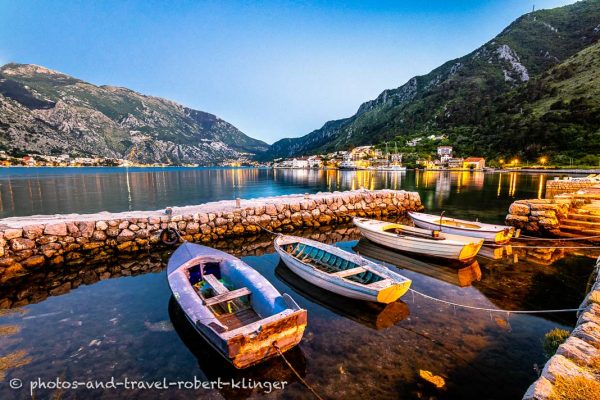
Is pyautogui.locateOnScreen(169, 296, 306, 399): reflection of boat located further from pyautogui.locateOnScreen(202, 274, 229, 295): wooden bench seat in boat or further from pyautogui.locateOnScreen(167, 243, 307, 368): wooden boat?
pyautogui.locateOnScreen(202, 274, 229, 295): wooden bench seat in boat

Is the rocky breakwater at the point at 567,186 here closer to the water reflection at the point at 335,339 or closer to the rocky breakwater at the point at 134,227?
the rocky breakwater at the point at 134,227

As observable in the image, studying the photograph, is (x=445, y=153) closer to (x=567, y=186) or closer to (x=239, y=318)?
(x=567, y=186)

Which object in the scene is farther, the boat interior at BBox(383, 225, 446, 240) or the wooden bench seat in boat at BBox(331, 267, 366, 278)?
the boat interior at BBox(383, 225, 446, 240)

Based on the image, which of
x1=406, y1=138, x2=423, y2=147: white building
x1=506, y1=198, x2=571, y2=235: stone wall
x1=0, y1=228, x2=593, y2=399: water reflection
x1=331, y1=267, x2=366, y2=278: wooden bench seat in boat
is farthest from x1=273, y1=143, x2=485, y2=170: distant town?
x1=331, y1=267, x2=366, y2=278: wooden bench seat in boat

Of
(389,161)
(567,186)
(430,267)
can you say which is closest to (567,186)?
(567,186)

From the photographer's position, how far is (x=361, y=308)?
902 cm

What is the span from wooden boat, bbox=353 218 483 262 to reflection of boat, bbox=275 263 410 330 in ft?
15.8

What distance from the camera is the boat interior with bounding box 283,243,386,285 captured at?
9500mm

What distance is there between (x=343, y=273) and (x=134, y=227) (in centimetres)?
1253

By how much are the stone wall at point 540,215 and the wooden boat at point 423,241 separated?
668 centimetres

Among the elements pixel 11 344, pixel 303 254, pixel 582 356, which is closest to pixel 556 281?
pixel 582 356

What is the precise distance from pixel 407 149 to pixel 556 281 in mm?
149620

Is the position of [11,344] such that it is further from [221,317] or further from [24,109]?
[24,109]

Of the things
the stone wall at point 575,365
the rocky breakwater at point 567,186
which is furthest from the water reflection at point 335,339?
the rocky breakwater at point 567,186
